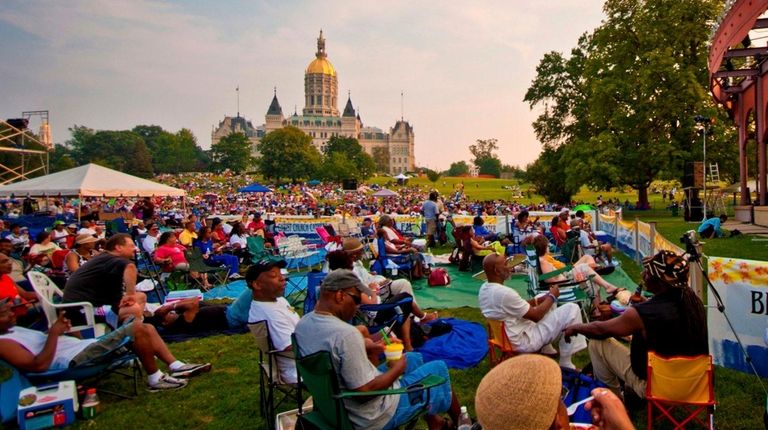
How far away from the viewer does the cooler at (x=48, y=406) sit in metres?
3.82

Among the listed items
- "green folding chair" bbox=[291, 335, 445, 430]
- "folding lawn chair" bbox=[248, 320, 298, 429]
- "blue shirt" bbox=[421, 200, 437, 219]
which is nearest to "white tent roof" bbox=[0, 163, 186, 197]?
"blue shirt" bbox=[421, 200, 437, 219]

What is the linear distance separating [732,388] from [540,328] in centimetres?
172

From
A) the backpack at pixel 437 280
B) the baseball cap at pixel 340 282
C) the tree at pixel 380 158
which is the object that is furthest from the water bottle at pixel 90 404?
the tree at pixel 380 158

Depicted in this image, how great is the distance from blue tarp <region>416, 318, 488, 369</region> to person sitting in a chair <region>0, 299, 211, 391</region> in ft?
8.54

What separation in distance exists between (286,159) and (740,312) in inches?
3413

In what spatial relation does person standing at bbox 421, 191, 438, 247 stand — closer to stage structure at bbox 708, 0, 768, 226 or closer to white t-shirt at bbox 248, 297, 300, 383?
stage structure at bbox 708, 0, 768, 226

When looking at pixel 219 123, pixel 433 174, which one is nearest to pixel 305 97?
pixel 219 123

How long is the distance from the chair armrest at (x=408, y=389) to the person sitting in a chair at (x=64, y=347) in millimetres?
2573

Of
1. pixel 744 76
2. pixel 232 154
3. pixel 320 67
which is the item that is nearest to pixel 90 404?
pixel 744 76

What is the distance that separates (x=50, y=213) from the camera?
2289cm

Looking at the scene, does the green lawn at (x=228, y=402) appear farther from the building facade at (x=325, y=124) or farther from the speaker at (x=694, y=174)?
the building facade at (x=325, y=124)

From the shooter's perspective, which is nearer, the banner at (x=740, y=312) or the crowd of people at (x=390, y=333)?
the crowd of people at (x=390, y=333)

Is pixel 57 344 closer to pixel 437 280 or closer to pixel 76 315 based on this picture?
pixel 76 315

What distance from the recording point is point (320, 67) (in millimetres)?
152125
